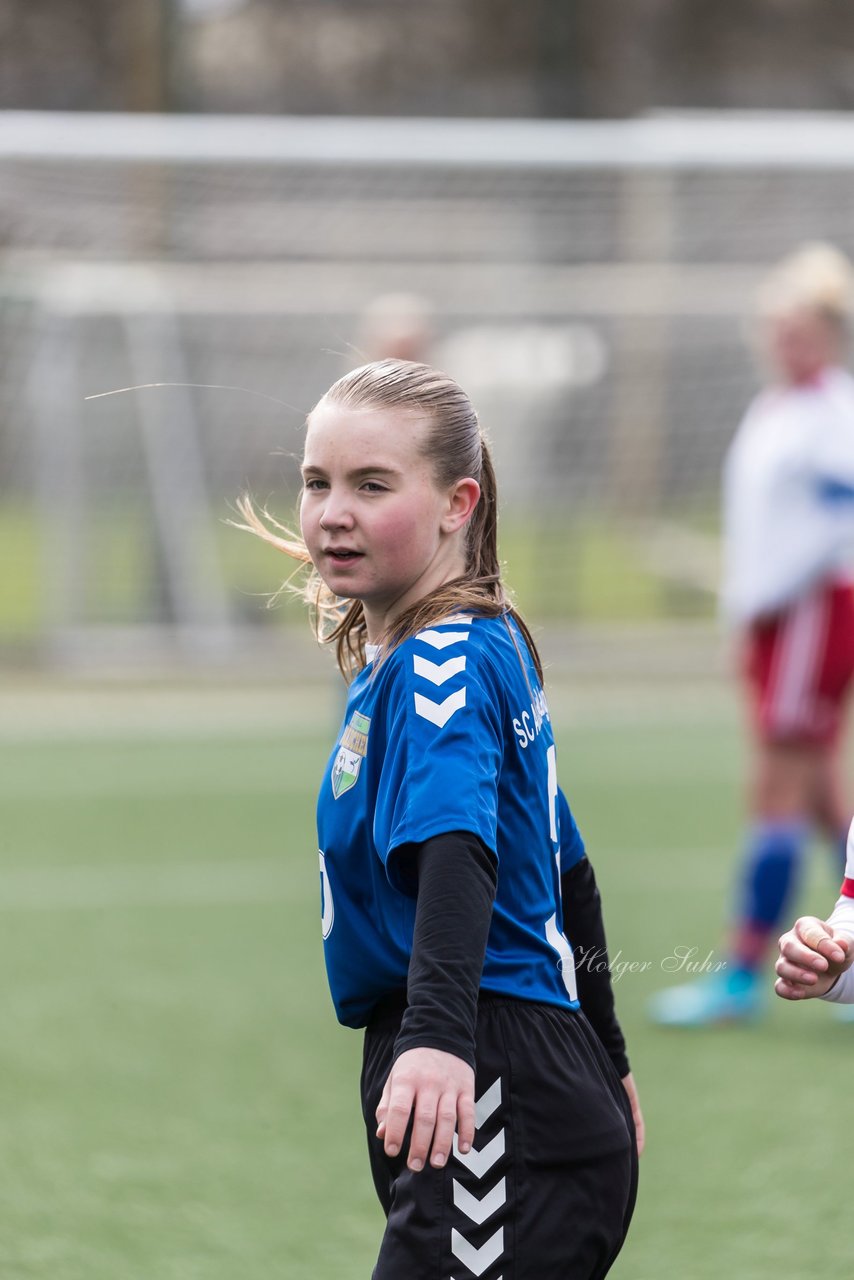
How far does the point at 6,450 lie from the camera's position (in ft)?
42.7

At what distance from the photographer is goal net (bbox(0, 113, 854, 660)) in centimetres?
1230

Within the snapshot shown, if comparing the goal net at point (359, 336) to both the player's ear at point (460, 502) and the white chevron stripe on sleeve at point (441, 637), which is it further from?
the white chevron stripe on sleeve at point (441, 637)

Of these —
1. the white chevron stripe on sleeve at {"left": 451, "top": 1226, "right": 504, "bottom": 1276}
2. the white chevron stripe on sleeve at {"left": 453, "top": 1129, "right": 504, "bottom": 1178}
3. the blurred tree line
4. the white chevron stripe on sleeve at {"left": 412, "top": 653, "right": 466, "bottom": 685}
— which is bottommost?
the white chevron stripe on sleeve at {"left": 451, "top": 1226, "right": 504, "bottom": 1276}

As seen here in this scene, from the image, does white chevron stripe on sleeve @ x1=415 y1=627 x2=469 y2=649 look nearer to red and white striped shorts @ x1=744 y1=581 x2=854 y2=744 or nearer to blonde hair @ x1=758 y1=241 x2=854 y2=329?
red and white striped shorts @ x1=744 y1=581 x2=854 y2=744

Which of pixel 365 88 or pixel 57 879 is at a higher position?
pixel 365 88

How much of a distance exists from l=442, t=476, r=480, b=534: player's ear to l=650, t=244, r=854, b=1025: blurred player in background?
3001mm

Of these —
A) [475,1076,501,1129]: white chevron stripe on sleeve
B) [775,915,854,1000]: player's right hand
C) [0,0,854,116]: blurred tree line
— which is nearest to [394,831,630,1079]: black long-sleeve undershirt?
[475,1076,501,1129]: white chevron stripe on sleeve

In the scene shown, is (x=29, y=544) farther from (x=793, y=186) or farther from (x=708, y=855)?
(x=708, y=855)

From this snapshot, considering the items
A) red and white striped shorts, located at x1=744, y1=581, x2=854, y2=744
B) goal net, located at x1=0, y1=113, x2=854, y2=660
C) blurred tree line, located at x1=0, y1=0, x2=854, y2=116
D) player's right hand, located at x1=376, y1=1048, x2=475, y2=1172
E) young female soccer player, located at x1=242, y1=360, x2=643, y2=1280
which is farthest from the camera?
blurred tree line, located at x1=0, y1=0, x2=854, y2=116

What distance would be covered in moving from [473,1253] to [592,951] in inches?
18.4

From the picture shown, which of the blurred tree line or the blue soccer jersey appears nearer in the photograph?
the blue soccer jersey

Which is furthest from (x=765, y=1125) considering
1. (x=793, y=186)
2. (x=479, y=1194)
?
(x=793, y=186)

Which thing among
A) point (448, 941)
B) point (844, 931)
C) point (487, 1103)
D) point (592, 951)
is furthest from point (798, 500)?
point (448, 941)

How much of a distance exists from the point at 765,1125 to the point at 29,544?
9.52 meters
